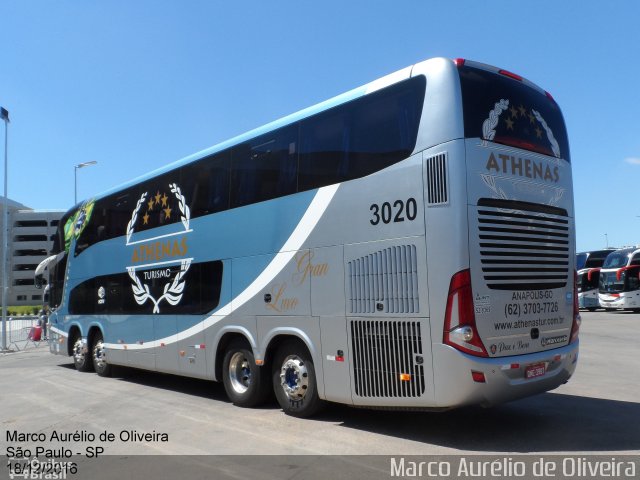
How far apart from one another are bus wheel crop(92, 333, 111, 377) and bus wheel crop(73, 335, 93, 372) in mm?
441

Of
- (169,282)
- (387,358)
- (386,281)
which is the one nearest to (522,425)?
(387,358)

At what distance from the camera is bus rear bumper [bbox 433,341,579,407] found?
19.8 ft

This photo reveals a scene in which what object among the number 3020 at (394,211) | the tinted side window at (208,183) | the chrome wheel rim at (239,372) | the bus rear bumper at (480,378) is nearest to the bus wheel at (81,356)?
the tinted side window at (208,183)

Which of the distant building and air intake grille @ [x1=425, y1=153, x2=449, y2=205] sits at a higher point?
the distant building

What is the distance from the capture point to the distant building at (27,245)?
359ft

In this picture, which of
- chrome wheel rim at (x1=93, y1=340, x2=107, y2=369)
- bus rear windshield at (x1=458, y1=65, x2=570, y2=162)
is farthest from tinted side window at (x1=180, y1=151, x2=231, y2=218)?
chrome wheel rim at (x1=93, y1=340, x2=107, y2=369)

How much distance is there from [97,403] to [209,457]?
456 cm

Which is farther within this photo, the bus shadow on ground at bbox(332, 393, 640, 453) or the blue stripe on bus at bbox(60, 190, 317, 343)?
the blue stripe on bus at bbox(60, 190, 317, 343)

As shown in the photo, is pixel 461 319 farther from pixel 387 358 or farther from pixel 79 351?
pixel 79 351

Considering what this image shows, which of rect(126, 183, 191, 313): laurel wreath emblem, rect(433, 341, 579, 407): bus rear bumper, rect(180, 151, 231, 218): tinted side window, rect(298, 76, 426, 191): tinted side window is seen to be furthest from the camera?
rect(126, 183, 191, 313): laurel wreath emblem

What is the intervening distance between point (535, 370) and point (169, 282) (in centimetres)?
698

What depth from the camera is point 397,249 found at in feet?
21.9

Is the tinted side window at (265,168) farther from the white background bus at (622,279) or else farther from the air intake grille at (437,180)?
the white background bus at (622,279)

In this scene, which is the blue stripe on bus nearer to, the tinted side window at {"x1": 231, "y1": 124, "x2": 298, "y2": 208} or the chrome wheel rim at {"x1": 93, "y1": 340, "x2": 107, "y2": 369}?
the tinted side window at {"x1": 231, "y1": 124, "x2": 298, "y2": 208}
